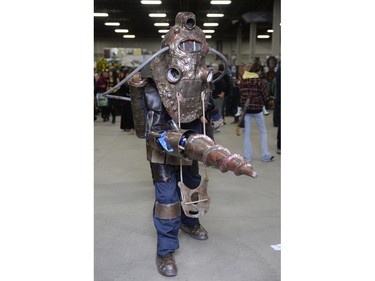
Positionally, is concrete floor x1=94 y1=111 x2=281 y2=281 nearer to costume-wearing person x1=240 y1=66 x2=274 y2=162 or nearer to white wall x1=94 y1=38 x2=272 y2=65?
costume-wearing person x1=240 y1=66 x2=274 y2=162

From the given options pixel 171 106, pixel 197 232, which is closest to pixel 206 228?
pixel 197 232

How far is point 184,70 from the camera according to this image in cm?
288

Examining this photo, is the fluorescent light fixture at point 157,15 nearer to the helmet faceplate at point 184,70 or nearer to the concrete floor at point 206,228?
the concrete floor at point 206,228

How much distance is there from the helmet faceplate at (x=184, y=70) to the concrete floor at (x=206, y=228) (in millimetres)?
1108

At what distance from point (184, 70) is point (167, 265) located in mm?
1329

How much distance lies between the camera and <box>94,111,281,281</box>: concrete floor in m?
3.15

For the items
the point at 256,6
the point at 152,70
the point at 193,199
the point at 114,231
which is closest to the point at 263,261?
the point at 193,199

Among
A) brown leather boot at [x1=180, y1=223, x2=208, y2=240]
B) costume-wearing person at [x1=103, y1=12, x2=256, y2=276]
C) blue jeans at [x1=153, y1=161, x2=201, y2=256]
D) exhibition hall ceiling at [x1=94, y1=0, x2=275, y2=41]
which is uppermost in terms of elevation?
exhibition hall ceiling at [x1=94, y1=0, x2=275, y2=41]

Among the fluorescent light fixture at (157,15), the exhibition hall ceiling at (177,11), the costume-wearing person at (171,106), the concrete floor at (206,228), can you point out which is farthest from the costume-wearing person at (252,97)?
the fluorescent light fixture at (157,15)

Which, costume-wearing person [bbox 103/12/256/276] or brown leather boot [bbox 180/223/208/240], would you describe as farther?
brown leather boot [bbox 180/223/208/240]

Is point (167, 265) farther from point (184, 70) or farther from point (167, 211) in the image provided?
point (184, 70)

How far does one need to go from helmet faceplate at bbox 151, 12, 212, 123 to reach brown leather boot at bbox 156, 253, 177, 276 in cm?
97

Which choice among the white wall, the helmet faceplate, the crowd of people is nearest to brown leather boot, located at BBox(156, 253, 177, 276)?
the helmet faceplate
